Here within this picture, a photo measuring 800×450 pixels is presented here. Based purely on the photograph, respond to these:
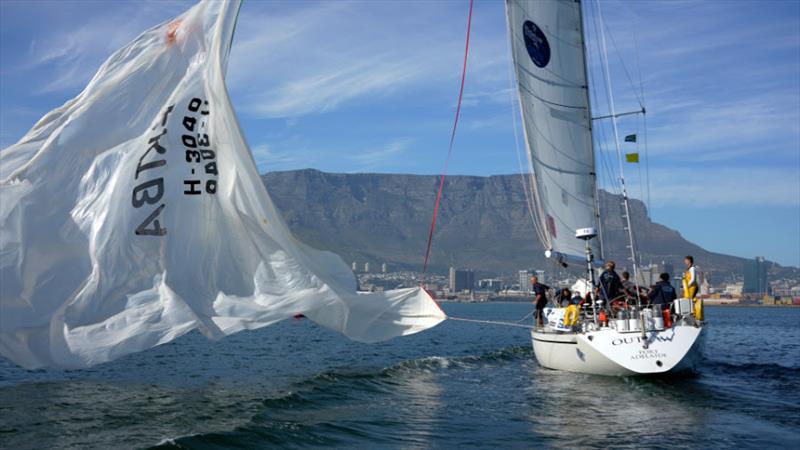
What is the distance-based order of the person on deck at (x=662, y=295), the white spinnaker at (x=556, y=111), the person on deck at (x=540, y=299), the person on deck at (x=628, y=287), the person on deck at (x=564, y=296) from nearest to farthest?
the person on deck at (x=662, y=295) → the person on deck at (x=628, y=287) → the person on deck at (x=540, y=299) → the person on deck at (x=564, y=296) → the white spinnaker at (x=556, y=111)

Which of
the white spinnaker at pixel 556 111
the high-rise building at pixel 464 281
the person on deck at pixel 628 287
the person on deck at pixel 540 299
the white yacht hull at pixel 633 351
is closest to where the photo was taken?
the white yacht hull at pixel 633 351

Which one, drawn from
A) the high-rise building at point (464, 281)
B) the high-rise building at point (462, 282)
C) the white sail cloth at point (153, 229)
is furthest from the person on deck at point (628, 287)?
the high-rise building at point (464, 281)

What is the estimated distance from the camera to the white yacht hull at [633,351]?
56.9 ft

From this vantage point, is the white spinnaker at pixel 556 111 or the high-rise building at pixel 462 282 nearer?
the white spinnaker at pixel 556 111

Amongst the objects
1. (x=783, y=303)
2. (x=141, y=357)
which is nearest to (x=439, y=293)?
(x=783, y=303)

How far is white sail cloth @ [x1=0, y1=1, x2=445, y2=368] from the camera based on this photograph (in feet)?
39.4

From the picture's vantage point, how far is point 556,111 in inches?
946

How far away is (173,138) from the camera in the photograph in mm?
13461

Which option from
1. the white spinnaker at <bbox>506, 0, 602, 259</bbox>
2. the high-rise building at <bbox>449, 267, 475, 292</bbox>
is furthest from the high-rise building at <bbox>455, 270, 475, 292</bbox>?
the white spinnaker at <bbox>506, 0, 602, 259</bbox>

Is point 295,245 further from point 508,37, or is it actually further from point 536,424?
point 508,37

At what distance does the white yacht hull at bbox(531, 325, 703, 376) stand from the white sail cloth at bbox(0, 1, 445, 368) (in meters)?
5.90

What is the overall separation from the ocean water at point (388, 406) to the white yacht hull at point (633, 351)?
0.44m

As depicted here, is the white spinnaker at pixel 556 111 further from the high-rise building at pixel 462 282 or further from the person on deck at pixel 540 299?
the high-rise building at pixel 462 282

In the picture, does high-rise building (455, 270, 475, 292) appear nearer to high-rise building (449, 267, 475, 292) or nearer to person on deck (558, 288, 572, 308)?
high-rise building (449, 267, 475, 292)
